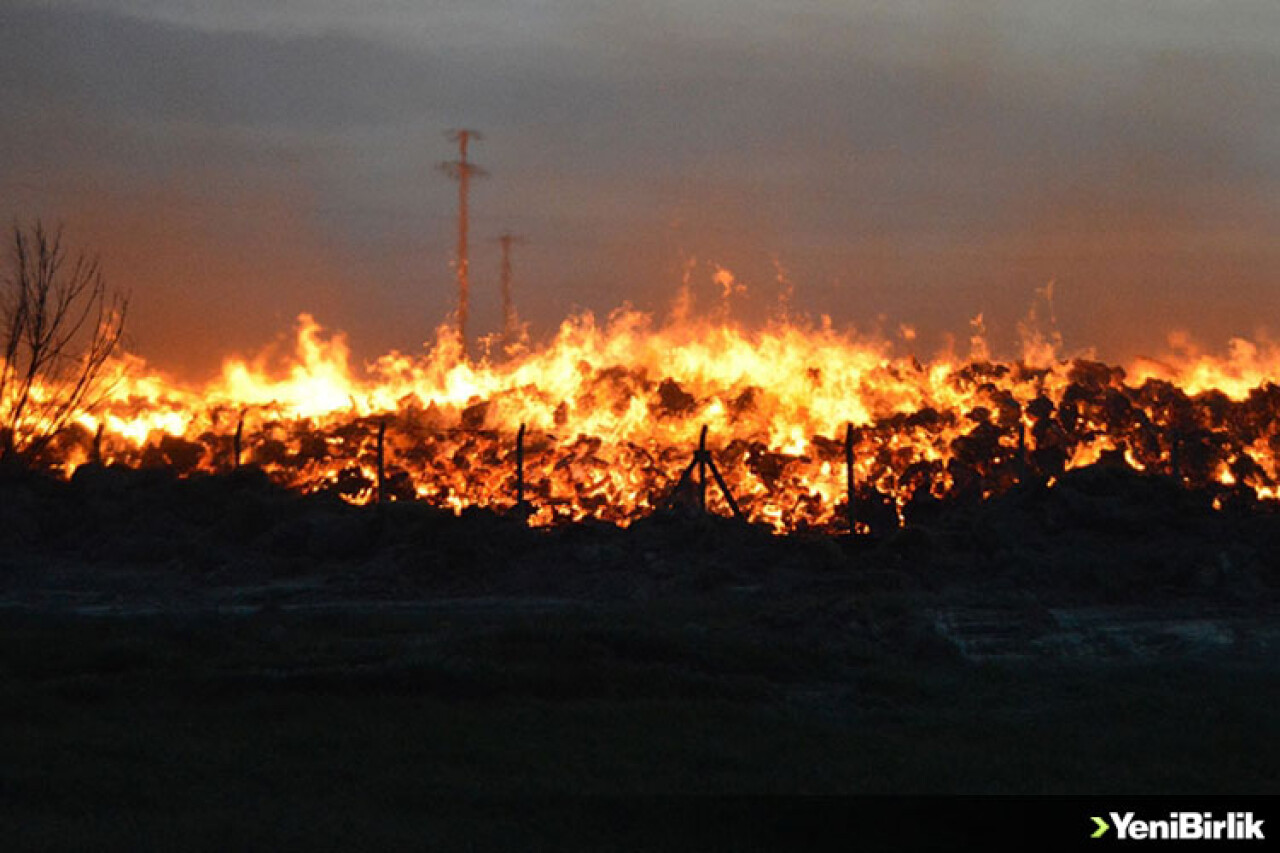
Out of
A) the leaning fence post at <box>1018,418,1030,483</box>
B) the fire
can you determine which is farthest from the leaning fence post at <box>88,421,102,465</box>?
the leaning fence post at <box>1018,418,1030,483</box>

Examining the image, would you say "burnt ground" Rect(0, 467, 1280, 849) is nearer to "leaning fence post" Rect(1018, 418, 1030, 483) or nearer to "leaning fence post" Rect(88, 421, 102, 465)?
"leaning fence post" Rect(1018, 418, 1030, 483)

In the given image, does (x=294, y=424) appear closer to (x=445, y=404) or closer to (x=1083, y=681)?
(x=445, y=404)

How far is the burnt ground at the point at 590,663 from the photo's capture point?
36.4ft

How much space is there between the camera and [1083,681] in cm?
1541

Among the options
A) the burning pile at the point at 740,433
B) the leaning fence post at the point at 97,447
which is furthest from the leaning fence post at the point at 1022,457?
the leaning fence post at the point at 97,447

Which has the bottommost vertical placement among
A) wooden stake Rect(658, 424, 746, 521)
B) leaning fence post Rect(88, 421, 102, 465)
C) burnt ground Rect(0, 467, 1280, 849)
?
burnt ground Rect(0, 467, 1280, 849)

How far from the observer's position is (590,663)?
15.8 metres

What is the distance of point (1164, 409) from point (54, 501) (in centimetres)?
2239

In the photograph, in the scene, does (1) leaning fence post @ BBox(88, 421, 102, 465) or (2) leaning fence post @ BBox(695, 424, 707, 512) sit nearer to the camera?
(2) leaning fence post @ BBox(695, 424, 707, 512)

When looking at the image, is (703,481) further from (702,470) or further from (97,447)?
(97,447)

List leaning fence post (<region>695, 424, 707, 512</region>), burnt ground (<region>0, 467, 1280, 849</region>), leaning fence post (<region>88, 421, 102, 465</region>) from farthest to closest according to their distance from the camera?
leaning fence post (<region>88, 421, 102, 465</region>)
leaning fence post (<region>695, 424, 707, 512</region>)
burnt ground (<region>0, 467, 1280, 849</region>)

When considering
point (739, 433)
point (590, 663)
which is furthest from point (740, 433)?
point (590, 663)

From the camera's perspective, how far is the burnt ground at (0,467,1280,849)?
11.1 m

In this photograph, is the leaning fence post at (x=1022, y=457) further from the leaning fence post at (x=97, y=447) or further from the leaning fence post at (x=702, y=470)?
the leaning fence post at (x=97, y=447)
